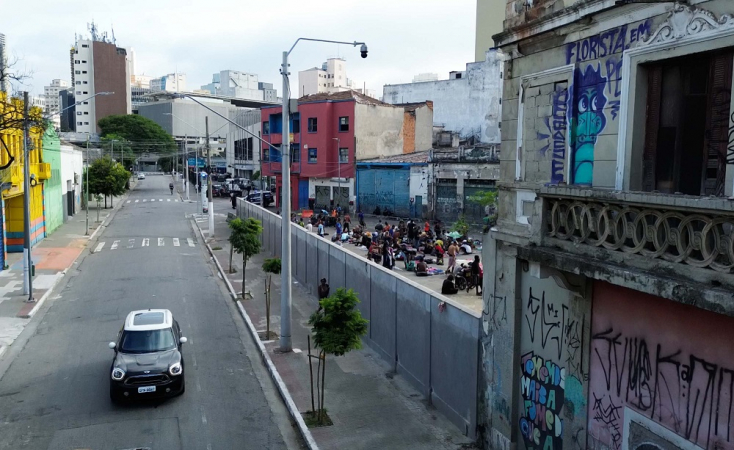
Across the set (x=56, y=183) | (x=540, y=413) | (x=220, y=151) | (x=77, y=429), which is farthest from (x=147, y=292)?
(x=220, y=151)

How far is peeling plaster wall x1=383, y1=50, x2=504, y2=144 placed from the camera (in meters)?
54.1

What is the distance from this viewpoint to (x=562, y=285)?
8953 mm

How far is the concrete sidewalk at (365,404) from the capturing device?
1186 cm

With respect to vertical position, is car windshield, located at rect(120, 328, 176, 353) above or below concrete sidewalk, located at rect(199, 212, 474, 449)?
above

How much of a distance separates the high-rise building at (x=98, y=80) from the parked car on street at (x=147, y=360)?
412 ft

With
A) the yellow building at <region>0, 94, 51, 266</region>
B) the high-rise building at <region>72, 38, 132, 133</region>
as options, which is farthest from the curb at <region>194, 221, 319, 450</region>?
the high-rise building at <region>72, 38, 132, 133</region>

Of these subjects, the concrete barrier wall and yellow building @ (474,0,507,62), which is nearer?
the concrete barrier wall

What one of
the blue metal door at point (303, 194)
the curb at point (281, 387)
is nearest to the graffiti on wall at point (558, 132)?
the curb at point (281, 387)

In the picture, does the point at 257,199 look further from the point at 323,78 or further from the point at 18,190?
the point at 323,78

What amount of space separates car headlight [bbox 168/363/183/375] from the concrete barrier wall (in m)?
5.20

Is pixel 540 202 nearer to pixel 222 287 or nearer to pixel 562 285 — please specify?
pixel 562 285

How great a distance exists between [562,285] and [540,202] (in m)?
1.24

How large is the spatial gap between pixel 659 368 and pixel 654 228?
1985 mm

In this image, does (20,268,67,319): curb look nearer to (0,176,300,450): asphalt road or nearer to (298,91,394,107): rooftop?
(0,176,300,450): asphalt road
